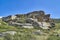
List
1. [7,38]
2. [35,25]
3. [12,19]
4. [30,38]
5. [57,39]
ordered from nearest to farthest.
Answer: [7,38] → [30,38] → [57,39] → [35,25] → [12,19]

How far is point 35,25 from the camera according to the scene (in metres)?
70.1

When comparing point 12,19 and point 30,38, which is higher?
point 12,19

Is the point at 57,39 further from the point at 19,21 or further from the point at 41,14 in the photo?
the point at 41,14

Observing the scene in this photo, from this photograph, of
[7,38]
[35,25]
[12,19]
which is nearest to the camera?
[7,38]

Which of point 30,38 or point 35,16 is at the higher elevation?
point 35,16

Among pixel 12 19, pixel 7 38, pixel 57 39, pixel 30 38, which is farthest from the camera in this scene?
pixel 12 19

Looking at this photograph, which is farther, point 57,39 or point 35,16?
point 35,16

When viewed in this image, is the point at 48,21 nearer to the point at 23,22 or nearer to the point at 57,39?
the point at 23,22

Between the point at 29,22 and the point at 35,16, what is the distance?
853cm

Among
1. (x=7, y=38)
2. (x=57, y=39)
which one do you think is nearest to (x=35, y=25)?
(x=57, y=39)

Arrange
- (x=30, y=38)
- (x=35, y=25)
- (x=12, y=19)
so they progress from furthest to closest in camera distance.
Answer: (x=12, y=19)
(x=35, y=25)
(x=30, y=38)

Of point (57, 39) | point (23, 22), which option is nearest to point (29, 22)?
point (23, 22)

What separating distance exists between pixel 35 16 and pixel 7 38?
51174 mm

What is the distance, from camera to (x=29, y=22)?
238 ft
